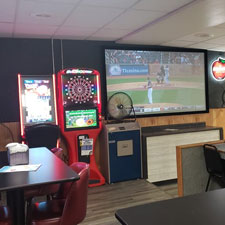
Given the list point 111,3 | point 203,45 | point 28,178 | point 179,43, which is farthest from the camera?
point 203,45

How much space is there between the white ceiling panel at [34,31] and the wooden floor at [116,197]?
249cm

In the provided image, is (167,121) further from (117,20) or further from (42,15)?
(42,15)

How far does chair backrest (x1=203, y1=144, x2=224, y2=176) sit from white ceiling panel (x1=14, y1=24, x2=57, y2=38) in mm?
2622

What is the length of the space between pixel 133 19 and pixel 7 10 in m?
1.51

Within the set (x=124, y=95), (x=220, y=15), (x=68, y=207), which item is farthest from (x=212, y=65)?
(x=68, y=207)

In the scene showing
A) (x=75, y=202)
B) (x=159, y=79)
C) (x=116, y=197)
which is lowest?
(x=116, y=197)

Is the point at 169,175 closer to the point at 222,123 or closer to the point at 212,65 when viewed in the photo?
the point at 222,123

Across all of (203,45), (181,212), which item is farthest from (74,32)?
(181,212)

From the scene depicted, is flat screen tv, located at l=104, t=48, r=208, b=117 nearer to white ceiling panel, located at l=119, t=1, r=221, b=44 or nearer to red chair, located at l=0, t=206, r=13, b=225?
white ceiling panel, located at l=119, t=1, r=221, b=44

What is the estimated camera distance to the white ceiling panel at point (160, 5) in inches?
113

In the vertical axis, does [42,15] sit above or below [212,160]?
above

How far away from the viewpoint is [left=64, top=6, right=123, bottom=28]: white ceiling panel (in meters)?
3.08

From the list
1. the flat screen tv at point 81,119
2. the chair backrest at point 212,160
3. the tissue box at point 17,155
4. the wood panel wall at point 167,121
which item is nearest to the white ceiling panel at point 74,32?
the flat screen tv at point 81,119

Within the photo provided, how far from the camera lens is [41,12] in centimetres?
309
